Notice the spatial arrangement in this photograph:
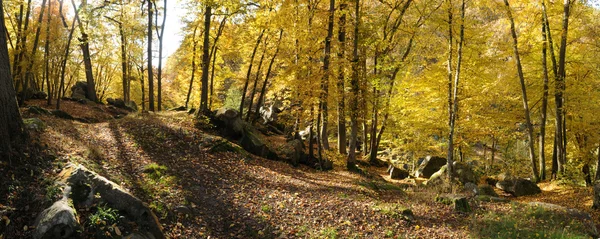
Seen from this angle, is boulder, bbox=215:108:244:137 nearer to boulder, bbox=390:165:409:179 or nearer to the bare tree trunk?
the bare tree trunk

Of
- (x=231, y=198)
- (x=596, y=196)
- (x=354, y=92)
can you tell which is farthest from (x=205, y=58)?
(x=596, y=196)

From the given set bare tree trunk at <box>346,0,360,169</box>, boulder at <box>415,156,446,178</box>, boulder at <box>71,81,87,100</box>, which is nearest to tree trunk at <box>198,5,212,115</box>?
bare tree trunk at <box>346,0,360,169</box>

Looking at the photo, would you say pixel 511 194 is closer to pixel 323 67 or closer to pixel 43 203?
pixel 323 67

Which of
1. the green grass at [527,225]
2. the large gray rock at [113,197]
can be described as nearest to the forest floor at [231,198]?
the green grass at [527,225]

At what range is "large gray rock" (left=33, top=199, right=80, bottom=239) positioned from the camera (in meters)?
4.58

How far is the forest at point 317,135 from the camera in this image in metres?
6.07

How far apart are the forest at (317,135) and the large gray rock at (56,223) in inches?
0.7

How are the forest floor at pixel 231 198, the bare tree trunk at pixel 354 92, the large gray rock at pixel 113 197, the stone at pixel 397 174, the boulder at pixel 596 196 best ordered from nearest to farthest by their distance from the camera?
the large gray rock at pixel 113 197, the forest floor at pixel 231 198, the boulder at pixel 596 196, the bare tree trunk at pixel 354 92, the stone at pixel 397 174

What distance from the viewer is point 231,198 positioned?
838 cm

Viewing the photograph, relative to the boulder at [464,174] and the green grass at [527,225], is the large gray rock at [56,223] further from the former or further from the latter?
the boulder at [464,174]

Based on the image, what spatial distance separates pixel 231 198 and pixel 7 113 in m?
4.87

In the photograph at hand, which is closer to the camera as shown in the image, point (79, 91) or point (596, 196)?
point (596, 196)

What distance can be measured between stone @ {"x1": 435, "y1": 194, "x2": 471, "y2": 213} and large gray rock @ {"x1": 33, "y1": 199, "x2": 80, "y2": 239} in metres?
9.23

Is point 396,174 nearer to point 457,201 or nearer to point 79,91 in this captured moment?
point 457,201
